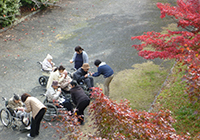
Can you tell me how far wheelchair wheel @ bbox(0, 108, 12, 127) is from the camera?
18.1ft

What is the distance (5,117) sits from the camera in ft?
19.5

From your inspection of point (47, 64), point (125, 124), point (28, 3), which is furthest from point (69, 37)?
point (125, 124)

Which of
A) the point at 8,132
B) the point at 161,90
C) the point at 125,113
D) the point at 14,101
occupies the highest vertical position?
the point at 125,113

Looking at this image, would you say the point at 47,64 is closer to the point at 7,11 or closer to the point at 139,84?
the point at 139,84

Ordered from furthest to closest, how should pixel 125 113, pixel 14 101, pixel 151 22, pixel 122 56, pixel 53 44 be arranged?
pixel 151 22
pixel 53 44
pixel 122 56
pixel 14 101
pixel 125 113

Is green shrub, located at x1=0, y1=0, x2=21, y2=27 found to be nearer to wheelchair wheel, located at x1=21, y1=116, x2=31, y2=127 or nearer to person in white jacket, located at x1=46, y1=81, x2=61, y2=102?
person in white jacket, located at x1=46, y1=81, x2=61, y2=102

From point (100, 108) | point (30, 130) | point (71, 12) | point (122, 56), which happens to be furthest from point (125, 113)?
point (71, 12)

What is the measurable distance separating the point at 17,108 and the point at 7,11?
7.22 meters

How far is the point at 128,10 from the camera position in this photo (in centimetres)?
1361

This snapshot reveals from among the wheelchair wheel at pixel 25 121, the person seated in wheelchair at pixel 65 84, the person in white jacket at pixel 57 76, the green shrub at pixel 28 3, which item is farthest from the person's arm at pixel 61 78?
the green shrub at pixel 28 3

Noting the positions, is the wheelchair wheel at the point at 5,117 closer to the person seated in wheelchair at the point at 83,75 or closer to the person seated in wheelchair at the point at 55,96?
the person seated in wheelchair at the point at 55,96

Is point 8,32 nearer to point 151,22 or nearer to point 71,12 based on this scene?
point 71,12

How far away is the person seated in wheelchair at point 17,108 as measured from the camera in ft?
17.6

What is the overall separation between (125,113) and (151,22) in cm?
943
